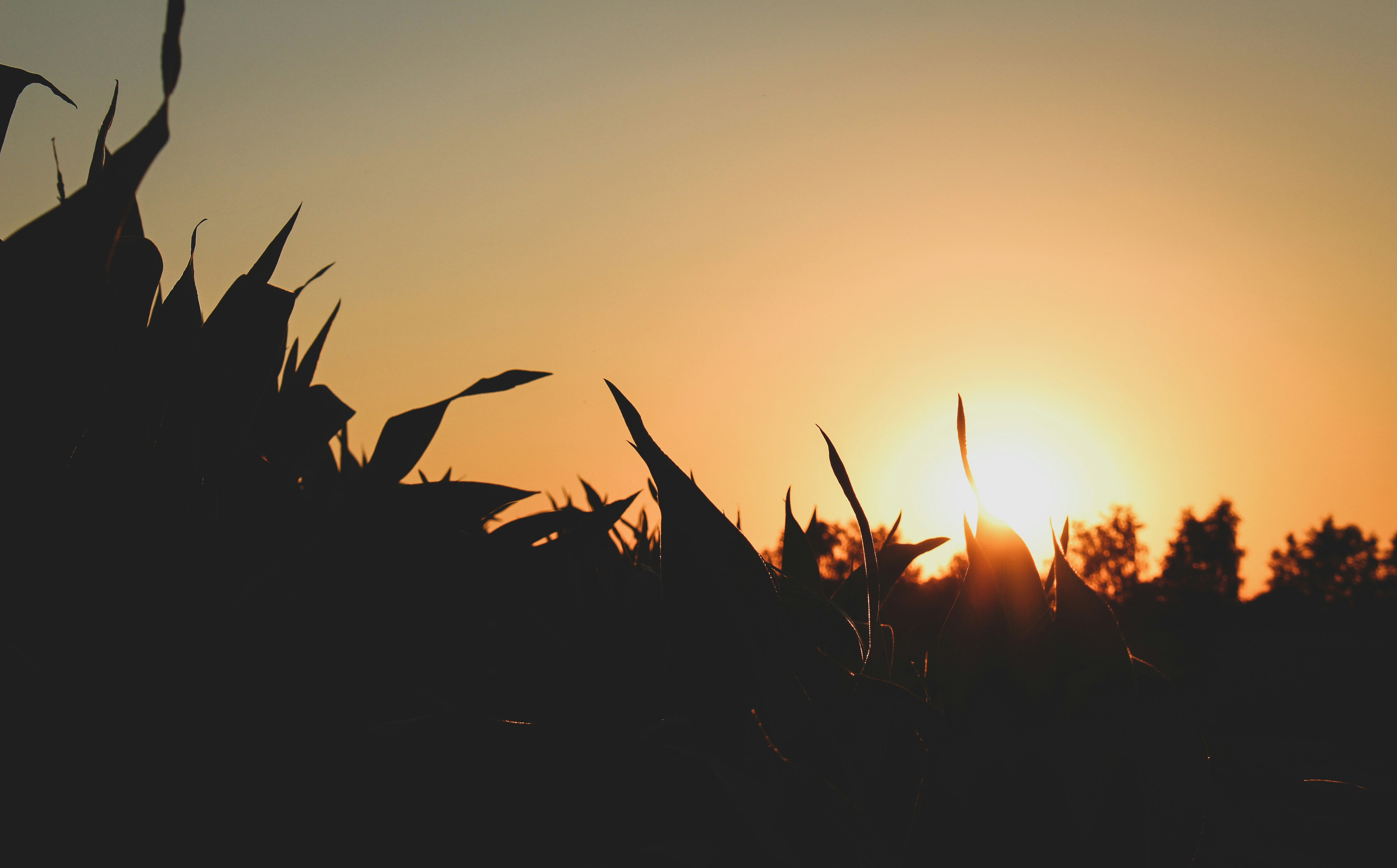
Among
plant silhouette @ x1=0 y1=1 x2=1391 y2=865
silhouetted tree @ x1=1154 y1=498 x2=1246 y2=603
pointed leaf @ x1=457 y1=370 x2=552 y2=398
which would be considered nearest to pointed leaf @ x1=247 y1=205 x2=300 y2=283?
plant silhouette @ x1=0 y1=1 x2=1391 y2=865

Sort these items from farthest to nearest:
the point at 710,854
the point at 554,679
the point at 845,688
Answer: the point at 554,679 < the point at 845,688 < the point at 710,854

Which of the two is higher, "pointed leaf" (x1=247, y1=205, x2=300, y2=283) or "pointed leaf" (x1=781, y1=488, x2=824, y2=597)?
"pointed leaf" (x1=247, y1=205, x2=300, y2=283)

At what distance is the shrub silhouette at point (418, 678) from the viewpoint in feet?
1.18

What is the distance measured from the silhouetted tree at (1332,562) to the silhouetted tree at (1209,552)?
90.9 inches

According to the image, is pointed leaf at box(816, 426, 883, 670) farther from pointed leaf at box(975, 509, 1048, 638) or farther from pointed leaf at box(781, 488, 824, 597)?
pointed leaf at box(781, 488, 824, 597)

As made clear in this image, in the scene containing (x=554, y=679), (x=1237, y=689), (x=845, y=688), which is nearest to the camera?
(x=845, y=688)

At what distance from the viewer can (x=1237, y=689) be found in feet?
2.90

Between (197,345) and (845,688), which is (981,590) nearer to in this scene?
(845,688)

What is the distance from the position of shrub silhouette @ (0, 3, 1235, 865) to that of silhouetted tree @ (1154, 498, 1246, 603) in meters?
44.8

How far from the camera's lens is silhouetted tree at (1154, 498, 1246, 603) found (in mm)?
39312

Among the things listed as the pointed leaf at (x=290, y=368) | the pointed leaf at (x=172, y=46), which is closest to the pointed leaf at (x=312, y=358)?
the pointed leaf at (x=290, y=368)

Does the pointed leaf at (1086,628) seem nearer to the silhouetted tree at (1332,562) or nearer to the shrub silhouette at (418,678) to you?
the shrub silhouette at (418,678)

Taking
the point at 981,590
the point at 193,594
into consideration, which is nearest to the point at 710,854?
the point at 981,590

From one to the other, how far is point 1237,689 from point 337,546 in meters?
1.03
